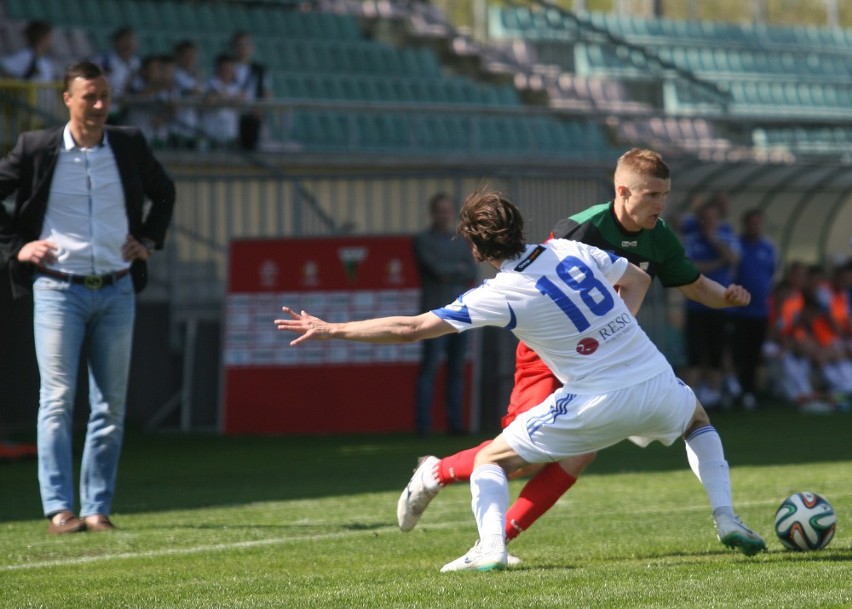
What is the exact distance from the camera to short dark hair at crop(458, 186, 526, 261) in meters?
6.12

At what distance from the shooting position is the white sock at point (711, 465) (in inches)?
259

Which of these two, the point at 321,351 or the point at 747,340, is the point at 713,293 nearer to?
the point at 321,351

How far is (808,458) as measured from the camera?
37.9 ft

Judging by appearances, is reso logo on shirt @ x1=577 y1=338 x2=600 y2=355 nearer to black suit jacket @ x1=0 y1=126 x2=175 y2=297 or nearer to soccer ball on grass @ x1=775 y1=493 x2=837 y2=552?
soccer ball on grass @ x1=775 y1=493 x2=837 y2=552

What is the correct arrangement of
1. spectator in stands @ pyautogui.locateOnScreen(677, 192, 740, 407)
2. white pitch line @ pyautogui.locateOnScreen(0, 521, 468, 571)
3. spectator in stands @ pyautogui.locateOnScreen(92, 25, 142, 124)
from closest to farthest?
white pitch line @ pyautogui.locateOnScreen(0, 521, 468, 571) < spectator in stands @ pyautogui.locateOnScreen(677, 192, 740, 407) < spectator in stands @ pyautogui.locateOnScreen(92, 25, 142, 124)

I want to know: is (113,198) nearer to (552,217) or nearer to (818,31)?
→ (552,217)

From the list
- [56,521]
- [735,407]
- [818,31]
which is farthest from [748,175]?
[818,31]

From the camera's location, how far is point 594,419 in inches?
244

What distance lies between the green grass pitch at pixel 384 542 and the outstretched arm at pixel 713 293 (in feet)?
3.68

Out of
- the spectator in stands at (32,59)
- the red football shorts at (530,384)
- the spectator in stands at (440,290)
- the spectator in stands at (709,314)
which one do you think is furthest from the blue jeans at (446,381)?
the red football shorts at (530,384)

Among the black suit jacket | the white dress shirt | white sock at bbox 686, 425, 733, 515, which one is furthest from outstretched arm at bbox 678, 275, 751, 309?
the white dress shirt

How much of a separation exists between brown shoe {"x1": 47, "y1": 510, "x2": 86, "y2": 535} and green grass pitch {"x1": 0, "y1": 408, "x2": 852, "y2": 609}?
0.08 meters

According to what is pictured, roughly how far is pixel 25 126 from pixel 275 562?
330 inches

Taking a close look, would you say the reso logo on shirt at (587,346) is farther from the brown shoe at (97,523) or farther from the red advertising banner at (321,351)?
the red advertising banner at (321,351)
